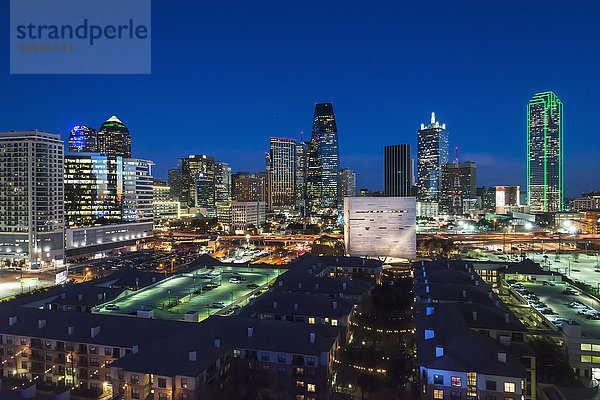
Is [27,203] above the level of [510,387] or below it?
above

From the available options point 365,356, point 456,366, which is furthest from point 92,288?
point 456,366

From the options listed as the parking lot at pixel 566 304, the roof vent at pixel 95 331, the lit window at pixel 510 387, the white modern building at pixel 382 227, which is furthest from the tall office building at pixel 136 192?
the lit window at pixel 510 387

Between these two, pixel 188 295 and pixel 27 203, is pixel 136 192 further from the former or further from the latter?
pixel 188 295

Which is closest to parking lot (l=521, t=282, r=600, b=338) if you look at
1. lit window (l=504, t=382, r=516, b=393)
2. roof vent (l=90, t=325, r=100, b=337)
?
lit window (l=504, t=382, r=516, b=393)

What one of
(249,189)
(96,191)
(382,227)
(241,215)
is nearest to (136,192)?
(96,191)

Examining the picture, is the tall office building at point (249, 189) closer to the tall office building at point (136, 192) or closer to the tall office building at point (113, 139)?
the tall office building at point (113, 139)
